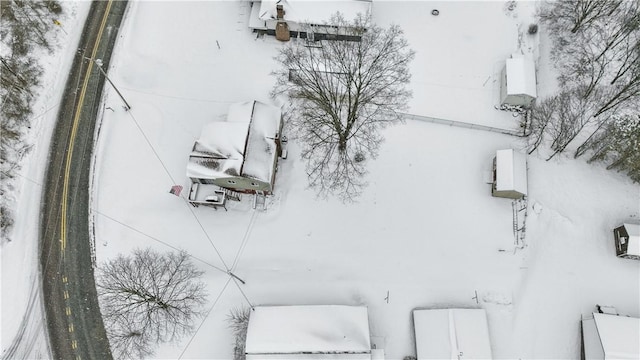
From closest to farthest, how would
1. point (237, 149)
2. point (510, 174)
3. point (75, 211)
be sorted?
point (237, 149) < point (510, 174) < point (75, 211)

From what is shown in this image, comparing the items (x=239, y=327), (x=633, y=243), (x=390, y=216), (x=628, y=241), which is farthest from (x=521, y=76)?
(x=239, y=327)

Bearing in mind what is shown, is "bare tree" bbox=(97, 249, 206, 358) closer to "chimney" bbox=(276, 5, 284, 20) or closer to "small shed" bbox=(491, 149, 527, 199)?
"chimney" bbox=(276, 5, 284, 20)

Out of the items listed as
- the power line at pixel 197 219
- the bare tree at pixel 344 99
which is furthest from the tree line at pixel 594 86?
the power line at pixel 197 219

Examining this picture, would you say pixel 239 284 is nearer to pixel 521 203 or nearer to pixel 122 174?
pixel 122 174

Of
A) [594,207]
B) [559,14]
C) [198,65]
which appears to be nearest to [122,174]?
[198,65]

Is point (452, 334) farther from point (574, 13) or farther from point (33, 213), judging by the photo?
point (33, 213)

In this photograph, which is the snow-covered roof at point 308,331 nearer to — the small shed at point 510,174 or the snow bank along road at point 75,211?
the snow bank along road at point 75,211
